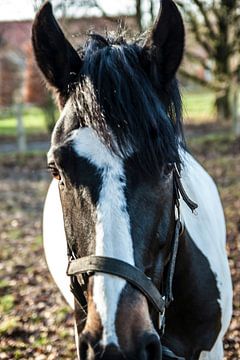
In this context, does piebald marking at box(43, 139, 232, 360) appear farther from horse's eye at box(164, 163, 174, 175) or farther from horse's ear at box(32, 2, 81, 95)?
horse's ear at box(32, 2, 81, 95)

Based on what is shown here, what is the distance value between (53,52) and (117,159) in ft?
2.15

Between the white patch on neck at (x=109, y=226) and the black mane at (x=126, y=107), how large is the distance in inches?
2.2

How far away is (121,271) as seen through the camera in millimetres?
1781

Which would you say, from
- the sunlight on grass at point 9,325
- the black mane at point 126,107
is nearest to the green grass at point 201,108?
the sunlight on grass at point 9,325

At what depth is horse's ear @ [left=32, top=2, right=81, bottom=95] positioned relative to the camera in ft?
7.38

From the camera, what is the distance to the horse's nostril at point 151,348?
5.57 ft

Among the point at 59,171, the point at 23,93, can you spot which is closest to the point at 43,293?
the point at 59,171

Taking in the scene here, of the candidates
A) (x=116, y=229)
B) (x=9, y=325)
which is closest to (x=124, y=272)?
(x=116, y=229)

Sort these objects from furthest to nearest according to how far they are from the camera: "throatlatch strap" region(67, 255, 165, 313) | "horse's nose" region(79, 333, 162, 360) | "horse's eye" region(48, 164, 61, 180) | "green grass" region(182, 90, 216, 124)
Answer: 1. "green grass" region(182, 90, 216, 124)
2. "horse's eye" region(48, 164, 61, 180)
3. "throatlatch strap" region(67, 255, 165, 313)
4. "horse's nose" region(79, 333, 162, 360)

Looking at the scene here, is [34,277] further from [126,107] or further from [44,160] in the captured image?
[44,160]

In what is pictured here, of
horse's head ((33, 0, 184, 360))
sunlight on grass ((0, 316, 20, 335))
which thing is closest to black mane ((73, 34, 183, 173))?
horse's head ((33, 0, 184, 360))

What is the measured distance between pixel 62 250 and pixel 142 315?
5.31 feet

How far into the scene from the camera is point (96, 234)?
188 cm

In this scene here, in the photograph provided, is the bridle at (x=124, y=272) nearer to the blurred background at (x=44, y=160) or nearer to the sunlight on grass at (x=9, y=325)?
the blurred background at (x=44, y=160)
